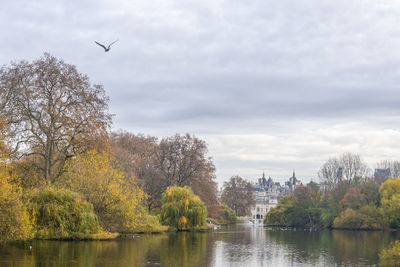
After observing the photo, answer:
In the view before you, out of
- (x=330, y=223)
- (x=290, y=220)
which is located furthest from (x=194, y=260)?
(x=290, y=220)

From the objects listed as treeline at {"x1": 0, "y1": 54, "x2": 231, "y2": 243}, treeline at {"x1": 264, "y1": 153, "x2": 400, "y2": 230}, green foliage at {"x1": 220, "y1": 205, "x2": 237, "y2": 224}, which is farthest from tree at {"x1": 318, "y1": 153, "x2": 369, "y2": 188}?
treeline at {"x1": 0, "y1": 54, "x2": 231, "y2": 243}

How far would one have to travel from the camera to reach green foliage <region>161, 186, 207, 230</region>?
5819 centimetres

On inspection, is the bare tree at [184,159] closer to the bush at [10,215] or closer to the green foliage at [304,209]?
the green foliage at [304,209]

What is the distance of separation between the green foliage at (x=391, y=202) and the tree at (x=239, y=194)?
6113 centimetres

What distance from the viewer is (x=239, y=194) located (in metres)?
141

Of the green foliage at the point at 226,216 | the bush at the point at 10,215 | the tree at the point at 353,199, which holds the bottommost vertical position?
the green foliage at the point at 226,216

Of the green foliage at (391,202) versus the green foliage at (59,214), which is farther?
the green foliage at (391,202)

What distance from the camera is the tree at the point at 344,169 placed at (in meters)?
96.2

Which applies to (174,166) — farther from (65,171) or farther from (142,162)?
(65,171)

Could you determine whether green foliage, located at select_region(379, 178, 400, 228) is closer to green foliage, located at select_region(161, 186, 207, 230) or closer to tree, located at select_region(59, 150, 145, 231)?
green foliage, located at select_region(161, 186, 207, 230)

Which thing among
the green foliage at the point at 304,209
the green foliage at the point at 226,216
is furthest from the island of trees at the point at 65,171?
the green foliage at the point at 226,216

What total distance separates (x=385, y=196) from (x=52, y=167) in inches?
2203

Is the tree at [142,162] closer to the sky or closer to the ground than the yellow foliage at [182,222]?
closer to the sky

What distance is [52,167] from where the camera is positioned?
44.1 meters
